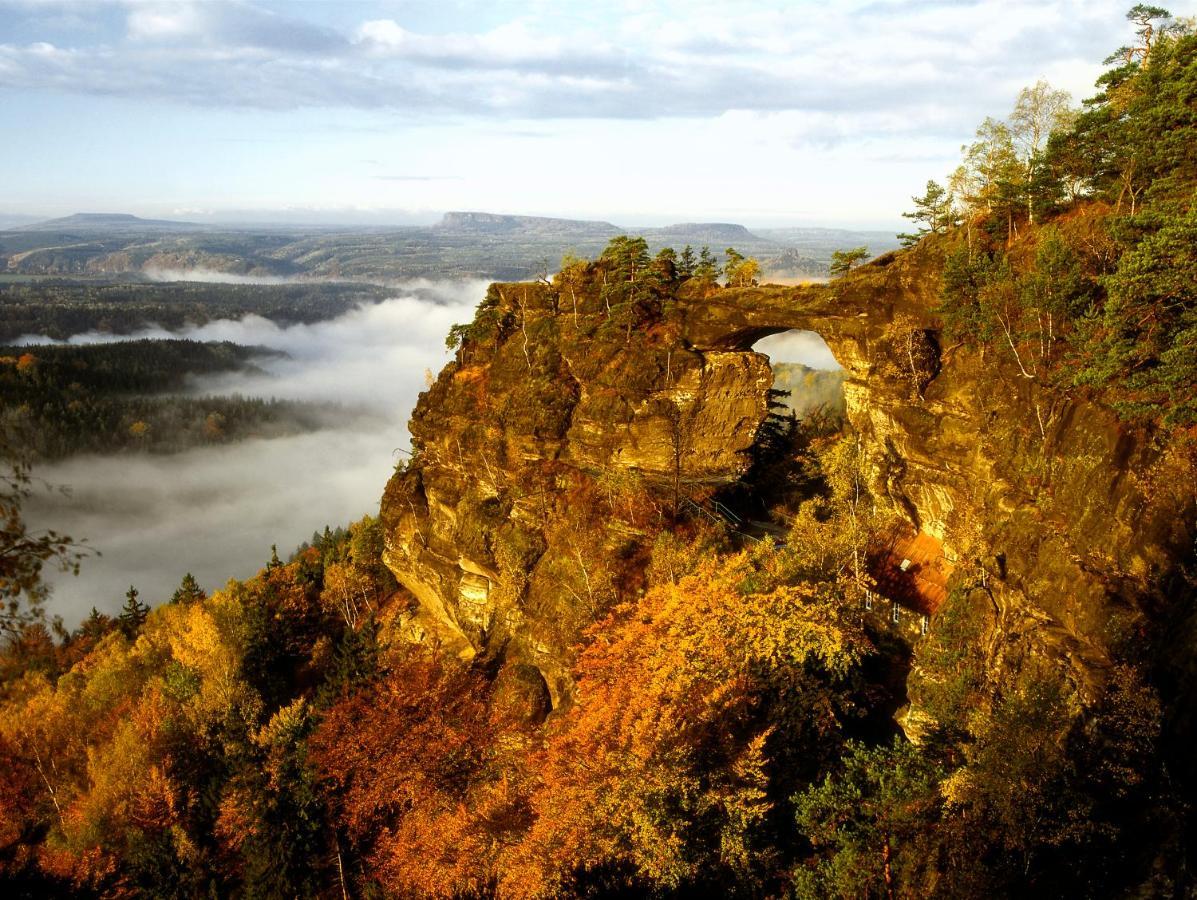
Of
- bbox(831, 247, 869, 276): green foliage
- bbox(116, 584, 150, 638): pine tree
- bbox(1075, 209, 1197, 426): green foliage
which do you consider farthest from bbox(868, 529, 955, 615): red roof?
bbox(116, 584, 150, 638): pine tree


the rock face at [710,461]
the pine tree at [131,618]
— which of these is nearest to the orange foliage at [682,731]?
the rock face at [710,461]

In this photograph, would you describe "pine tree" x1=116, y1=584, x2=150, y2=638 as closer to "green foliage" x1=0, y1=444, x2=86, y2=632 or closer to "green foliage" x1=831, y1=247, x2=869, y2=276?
"green foliage" x1=831, y1=247, x2=869, y2=276

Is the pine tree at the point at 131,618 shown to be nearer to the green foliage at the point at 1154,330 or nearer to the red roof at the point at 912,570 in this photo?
the red roof at the point at 912,570

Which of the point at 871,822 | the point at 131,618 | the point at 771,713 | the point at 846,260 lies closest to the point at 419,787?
the point at 771,713

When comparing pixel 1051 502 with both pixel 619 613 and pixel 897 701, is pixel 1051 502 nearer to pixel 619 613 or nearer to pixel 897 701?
pixel 897 701

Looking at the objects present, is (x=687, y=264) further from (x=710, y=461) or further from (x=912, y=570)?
(x=912, y=570)

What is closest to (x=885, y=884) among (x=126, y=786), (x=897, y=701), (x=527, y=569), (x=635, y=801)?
(x=635, y=801)

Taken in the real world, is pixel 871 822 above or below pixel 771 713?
below
